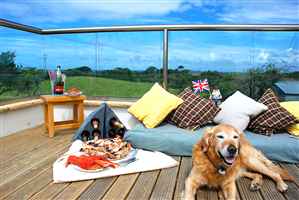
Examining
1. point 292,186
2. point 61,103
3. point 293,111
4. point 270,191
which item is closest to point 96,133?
point 61,103

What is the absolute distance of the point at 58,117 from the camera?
3.87 metres

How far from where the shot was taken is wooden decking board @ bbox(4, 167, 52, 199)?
1.79 meters

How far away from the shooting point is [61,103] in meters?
3.32

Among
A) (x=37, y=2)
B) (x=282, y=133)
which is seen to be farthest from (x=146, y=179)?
(x=37, y=2)

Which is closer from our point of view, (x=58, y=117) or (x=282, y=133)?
(x=282, y=133)

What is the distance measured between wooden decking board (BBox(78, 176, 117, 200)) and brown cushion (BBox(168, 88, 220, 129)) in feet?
3.42

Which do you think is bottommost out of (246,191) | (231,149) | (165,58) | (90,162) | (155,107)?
(246,191)

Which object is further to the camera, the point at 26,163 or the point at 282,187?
the point at 26,163

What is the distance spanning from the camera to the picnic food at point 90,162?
85.1 inches

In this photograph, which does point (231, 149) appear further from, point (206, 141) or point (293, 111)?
point (293, 111)

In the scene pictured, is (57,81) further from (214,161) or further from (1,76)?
(214,161)

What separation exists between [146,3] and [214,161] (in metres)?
4.88

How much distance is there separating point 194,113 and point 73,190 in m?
1.44

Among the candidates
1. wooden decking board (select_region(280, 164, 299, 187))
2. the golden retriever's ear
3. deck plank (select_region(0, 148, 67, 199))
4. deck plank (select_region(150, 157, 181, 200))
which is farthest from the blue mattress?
deck plank (select_region(0, 148, 67, 199))
